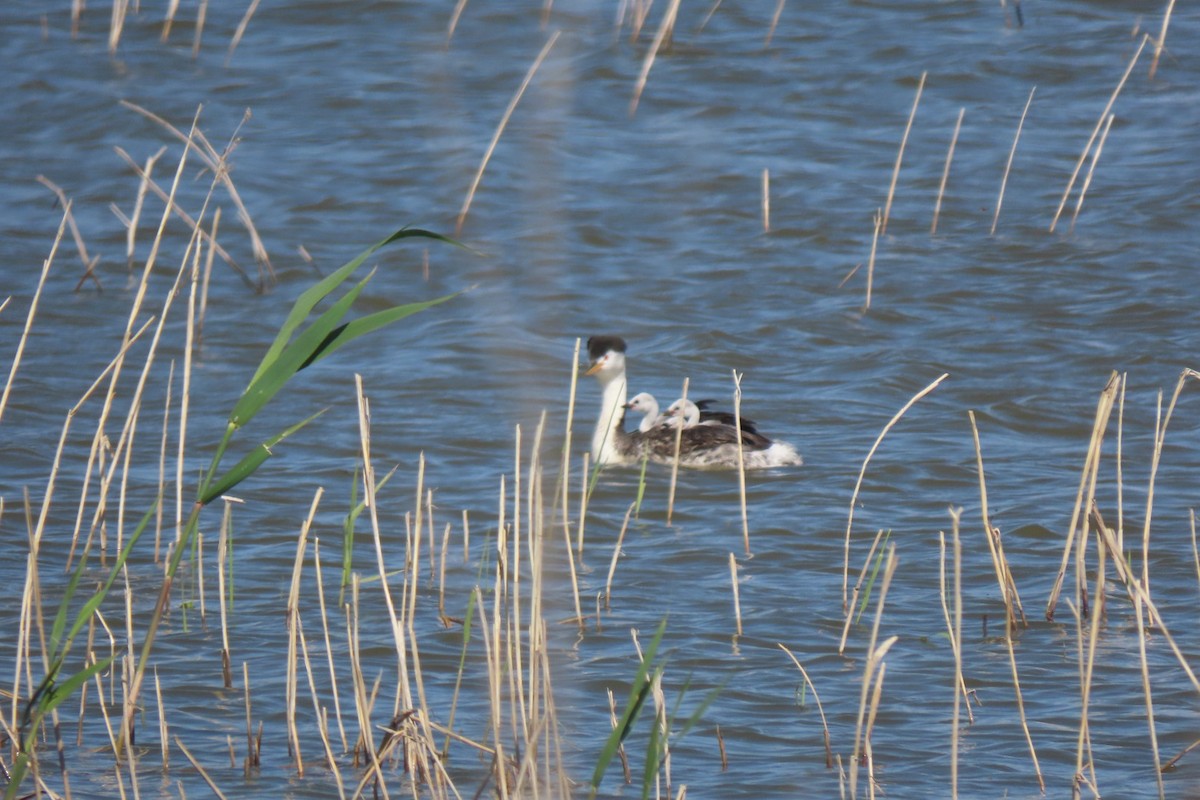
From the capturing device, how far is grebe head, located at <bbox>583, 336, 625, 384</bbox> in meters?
8.66

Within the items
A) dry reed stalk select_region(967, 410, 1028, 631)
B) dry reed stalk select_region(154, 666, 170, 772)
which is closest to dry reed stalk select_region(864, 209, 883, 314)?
dry reed stalk select_region(967, 410, 1028, 631)

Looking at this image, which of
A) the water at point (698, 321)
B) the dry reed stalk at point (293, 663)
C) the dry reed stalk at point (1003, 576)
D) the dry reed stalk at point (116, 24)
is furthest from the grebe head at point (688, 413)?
the dry reed stalk at point (116, 24)

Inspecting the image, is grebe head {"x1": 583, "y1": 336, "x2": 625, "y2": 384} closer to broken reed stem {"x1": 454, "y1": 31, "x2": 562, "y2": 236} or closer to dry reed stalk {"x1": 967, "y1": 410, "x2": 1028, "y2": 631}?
broken reed stem {"x1": 454, "y1": 31, "x2": 562, "y2": 236}

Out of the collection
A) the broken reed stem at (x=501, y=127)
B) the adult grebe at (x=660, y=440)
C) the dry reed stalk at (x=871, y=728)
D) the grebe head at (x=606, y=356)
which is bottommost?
the adult grebe at (x=660, y=440)

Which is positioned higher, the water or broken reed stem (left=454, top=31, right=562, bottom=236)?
broken reed stem (left=454, top=31, right=562, bottom=236)

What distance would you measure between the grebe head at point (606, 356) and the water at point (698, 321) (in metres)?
0.39

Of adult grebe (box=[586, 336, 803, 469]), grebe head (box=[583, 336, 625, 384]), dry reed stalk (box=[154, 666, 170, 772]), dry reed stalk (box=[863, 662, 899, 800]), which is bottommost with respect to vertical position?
adult grebe (box=[586, 336, 803, 469])

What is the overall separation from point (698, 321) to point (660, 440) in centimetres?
208

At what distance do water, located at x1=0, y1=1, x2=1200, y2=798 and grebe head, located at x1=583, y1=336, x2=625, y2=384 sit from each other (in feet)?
1.27

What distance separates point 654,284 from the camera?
10.7 meters

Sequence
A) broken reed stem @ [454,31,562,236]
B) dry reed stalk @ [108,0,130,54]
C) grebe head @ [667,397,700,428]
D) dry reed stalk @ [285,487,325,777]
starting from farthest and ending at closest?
dry reed stalk @ [108,0,130,54] → grebe head @ [667,397,700,428] → dry reed stalk @ [285,487,325,777] → broken reed stem @ [454,31,562,236]

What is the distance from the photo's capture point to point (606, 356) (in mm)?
8719

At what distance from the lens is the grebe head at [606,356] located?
341 inches

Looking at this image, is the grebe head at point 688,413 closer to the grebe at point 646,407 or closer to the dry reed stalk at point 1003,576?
the grebe at point 646,407
